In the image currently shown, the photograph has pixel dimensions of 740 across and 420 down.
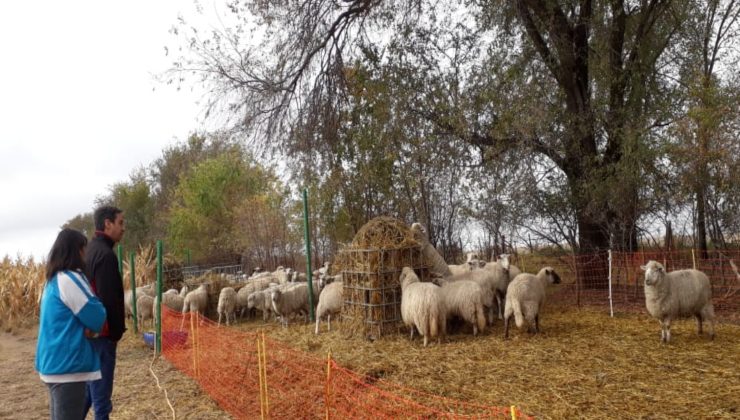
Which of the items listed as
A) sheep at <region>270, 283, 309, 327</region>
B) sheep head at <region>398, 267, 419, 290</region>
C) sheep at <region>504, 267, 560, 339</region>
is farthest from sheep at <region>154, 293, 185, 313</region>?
sheep at <region>504, 267, 560, 339</region>

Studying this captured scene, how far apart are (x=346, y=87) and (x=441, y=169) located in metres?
3.18

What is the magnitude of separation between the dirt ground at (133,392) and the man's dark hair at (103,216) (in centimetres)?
237

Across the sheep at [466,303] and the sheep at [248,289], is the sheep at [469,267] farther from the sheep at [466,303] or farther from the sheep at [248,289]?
the sheep at [248,289]

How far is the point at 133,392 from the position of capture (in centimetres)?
712

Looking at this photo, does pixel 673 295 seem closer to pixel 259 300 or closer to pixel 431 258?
pixel 431 258

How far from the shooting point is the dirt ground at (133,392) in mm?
6102

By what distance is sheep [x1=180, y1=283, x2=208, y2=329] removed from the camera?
12.6 m

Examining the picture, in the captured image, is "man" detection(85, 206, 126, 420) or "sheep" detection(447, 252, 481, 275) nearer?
"man" detection(85, 206, 126, 420)

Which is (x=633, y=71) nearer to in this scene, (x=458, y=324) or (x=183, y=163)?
(x=458, y=324)

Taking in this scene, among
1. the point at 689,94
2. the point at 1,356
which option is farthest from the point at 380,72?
the point at 1,356

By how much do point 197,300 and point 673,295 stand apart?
388 inches

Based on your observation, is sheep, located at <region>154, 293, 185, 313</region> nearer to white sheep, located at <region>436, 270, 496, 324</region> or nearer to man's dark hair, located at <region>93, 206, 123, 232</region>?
white sheep, located at <region>436, 270, 496, 324</region>

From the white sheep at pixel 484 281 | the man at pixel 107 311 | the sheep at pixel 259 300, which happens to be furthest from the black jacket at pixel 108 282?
the sheep at pixel 259 300

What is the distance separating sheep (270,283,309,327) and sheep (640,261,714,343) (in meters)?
6.62
